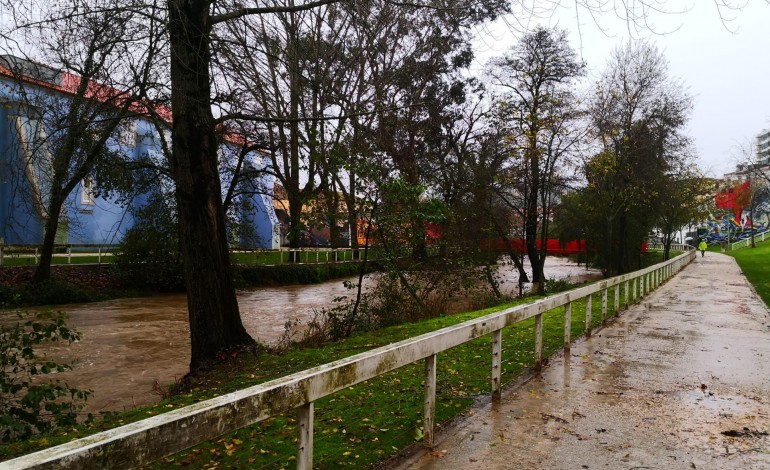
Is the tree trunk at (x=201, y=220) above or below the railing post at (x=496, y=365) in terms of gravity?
above

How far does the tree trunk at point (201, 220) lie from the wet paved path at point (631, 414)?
4.76m

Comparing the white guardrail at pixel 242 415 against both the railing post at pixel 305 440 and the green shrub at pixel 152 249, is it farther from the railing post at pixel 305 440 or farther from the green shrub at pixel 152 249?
the green shrub at pixel 152 249

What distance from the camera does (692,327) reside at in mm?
11023

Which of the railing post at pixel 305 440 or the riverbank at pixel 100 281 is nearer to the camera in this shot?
the railing post at pixel 305 440

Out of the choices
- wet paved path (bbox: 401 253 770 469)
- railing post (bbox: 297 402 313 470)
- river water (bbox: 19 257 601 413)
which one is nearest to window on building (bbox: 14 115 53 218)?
river water (bbox: 19 257 601 413)

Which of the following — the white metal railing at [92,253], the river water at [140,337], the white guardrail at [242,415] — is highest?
the white metal railing at [92,253]

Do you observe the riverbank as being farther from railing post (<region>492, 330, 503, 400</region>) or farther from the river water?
railing post (<region>492, 330, 503, 400</region>)

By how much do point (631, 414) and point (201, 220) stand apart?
619 cm

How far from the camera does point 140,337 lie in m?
14.3

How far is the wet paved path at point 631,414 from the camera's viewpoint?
13.9 feet

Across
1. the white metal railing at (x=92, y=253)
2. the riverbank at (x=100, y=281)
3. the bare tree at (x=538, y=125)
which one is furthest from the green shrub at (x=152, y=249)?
the bare tree at (x=538, y=125)

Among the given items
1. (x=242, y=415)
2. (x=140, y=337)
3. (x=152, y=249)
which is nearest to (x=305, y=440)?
(x=242, y=415)

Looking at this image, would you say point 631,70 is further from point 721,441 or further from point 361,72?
point 721,441

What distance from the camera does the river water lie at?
31.0ft
